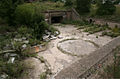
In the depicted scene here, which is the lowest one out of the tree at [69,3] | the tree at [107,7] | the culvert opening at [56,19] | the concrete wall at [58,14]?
the culvert opening at [56,19]

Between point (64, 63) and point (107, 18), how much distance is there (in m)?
12.1

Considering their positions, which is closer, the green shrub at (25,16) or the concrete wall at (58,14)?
the green shrub at (25,16)

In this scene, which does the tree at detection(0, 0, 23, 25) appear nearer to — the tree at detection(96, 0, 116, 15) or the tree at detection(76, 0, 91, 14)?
the tree at detection(76, 0, 91, 14)

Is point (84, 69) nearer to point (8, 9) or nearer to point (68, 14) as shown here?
point (8, 9)

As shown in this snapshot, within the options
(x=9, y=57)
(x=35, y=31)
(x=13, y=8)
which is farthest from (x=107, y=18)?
(x=9, y=57)

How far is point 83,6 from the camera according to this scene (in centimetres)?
1698

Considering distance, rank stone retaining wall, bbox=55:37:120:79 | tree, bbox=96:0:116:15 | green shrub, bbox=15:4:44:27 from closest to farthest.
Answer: stone retaining wall, bbox=55:37:120:79
green shrub, bbox=15:4:44:27
tree, bbox=96:0:116:15

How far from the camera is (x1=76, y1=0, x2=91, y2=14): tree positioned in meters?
16.6

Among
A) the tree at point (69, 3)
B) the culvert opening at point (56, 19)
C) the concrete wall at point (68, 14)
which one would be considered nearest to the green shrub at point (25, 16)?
the concrete wall at point (68, 14)

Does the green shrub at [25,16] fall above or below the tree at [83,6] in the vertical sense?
below

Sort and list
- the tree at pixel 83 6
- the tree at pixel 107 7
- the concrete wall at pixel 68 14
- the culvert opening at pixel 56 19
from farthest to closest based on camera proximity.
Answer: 1. the culvert opening at pixel 56 19
2. the tree at pixel 83 6
3. the concrete wall at pixel 68 14
4. the tree at pixel 107 7

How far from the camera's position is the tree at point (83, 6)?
16.6m

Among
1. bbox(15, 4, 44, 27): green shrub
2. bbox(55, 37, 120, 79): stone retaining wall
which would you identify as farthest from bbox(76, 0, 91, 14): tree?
bbox(55, 37, 120, 79): stone retaining wall

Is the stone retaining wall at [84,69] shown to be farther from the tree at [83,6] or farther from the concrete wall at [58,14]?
the tree at [83,6]
